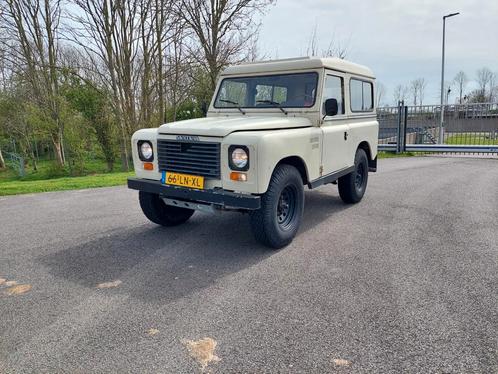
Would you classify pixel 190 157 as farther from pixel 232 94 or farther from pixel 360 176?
pixel 360 176

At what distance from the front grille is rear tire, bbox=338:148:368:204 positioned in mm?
2975

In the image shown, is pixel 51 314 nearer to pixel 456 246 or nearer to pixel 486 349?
pixel 486 349

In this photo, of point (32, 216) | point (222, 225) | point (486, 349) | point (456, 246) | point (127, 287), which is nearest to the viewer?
point (486, 349)

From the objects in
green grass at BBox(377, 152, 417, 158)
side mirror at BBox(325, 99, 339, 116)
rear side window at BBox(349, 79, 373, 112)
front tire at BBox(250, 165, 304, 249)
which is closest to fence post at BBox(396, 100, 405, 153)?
green grass at BBox(377, 152, 417, 158)

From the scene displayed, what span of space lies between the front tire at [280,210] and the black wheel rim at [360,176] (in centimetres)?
236

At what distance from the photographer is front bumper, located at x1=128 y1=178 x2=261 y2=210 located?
3.65 meters

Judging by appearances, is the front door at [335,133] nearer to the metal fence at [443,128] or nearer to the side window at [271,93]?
the side window at [271,93]

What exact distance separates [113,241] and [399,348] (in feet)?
11.6

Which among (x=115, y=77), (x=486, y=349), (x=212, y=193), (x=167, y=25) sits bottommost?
(x=486, y=349)

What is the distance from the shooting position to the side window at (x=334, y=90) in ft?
16.1

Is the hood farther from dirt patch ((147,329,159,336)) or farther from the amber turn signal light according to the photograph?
dirt patch ((147,329,159,336))

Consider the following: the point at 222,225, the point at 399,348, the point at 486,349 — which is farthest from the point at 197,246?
the point at 486,349

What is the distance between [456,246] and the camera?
4297mm

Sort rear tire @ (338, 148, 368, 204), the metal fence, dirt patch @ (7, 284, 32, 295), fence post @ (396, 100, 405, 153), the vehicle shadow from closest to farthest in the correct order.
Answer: dirt patch @ (7, 284, 32, 295) < the vehicle shadow < rear tire @ (338, 148, 368, 204) < the metal fence < fence post @ (396, 100, 405, 153)
